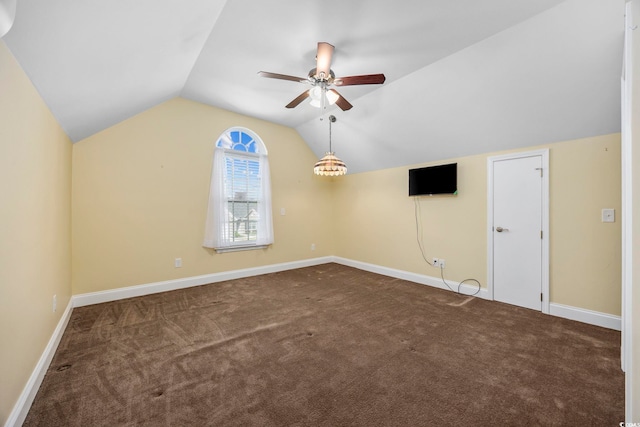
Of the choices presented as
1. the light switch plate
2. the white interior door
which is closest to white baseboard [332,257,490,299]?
the white interior door

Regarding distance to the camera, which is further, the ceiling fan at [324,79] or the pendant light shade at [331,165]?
the pendant light shade at [331,165]

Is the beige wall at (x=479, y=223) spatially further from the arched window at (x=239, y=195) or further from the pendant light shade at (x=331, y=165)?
the arched window at (x=239, y=195)

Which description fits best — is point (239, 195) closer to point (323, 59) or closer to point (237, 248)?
point (237, 248)

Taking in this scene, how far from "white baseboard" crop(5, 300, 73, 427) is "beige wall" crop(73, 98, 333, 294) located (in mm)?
1154

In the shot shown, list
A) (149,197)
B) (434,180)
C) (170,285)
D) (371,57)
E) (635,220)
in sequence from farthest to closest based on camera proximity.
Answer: (434,180), (170,285), (149,197), (371,57), (635,220)

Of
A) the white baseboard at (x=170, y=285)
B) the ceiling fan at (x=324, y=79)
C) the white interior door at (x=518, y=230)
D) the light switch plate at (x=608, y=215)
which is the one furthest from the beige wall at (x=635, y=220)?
the white baseboard at (x=170, y=285)

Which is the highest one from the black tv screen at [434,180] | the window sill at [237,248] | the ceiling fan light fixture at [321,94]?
the ceiling fan light fixture at [321,94]

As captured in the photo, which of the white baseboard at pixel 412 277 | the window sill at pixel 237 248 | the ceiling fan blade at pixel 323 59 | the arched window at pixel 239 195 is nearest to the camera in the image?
the ceiling fan blade at pixel 323 59

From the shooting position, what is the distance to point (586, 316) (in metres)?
2.78

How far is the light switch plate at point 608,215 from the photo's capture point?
2.63 m

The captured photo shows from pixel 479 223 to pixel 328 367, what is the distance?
2.95 metres

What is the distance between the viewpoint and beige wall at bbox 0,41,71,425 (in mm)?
1402

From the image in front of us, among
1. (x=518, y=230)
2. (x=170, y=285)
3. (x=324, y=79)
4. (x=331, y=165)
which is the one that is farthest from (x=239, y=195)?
(x=518, y=230)

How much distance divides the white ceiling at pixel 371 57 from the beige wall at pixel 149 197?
32 centimetres
